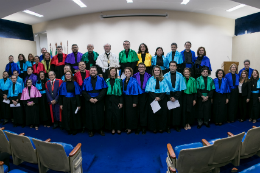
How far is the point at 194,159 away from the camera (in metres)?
2.08

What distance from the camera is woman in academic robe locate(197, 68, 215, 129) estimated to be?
15.8 ft

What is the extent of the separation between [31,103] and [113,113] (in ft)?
8.46

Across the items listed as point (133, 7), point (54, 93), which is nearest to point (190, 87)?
point (54, 93)

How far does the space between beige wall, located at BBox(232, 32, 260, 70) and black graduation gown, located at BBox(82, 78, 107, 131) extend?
8257mm

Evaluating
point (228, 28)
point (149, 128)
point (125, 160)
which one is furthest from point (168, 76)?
point (228, 28)

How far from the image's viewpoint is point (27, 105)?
509 centimetres

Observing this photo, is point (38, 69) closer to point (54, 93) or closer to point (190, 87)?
point (54, 93)

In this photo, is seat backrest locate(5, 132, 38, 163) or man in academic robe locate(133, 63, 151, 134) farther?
man in academic robe locate(133, 63, 151, 134)

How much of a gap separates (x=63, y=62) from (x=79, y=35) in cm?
459

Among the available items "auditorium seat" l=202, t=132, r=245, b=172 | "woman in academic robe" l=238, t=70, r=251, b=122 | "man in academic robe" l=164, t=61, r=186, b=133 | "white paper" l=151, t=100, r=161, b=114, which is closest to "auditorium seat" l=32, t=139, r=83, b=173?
"auditorium seat" l=202, t=132, r=245, b=172

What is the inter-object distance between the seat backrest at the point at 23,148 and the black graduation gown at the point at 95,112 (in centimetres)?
195

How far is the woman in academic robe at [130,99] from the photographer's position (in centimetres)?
435

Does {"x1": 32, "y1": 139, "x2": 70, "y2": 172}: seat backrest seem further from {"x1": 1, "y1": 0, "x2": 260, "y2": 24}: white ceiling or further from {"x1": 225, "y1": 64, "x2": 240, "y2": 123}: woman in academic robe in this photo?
{"x1": 1, "y1": 0, "x2": 260, "y2": 24}: white ceiling

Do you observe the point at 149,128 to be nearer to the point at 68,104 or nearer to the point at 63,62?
the point at 68,104
